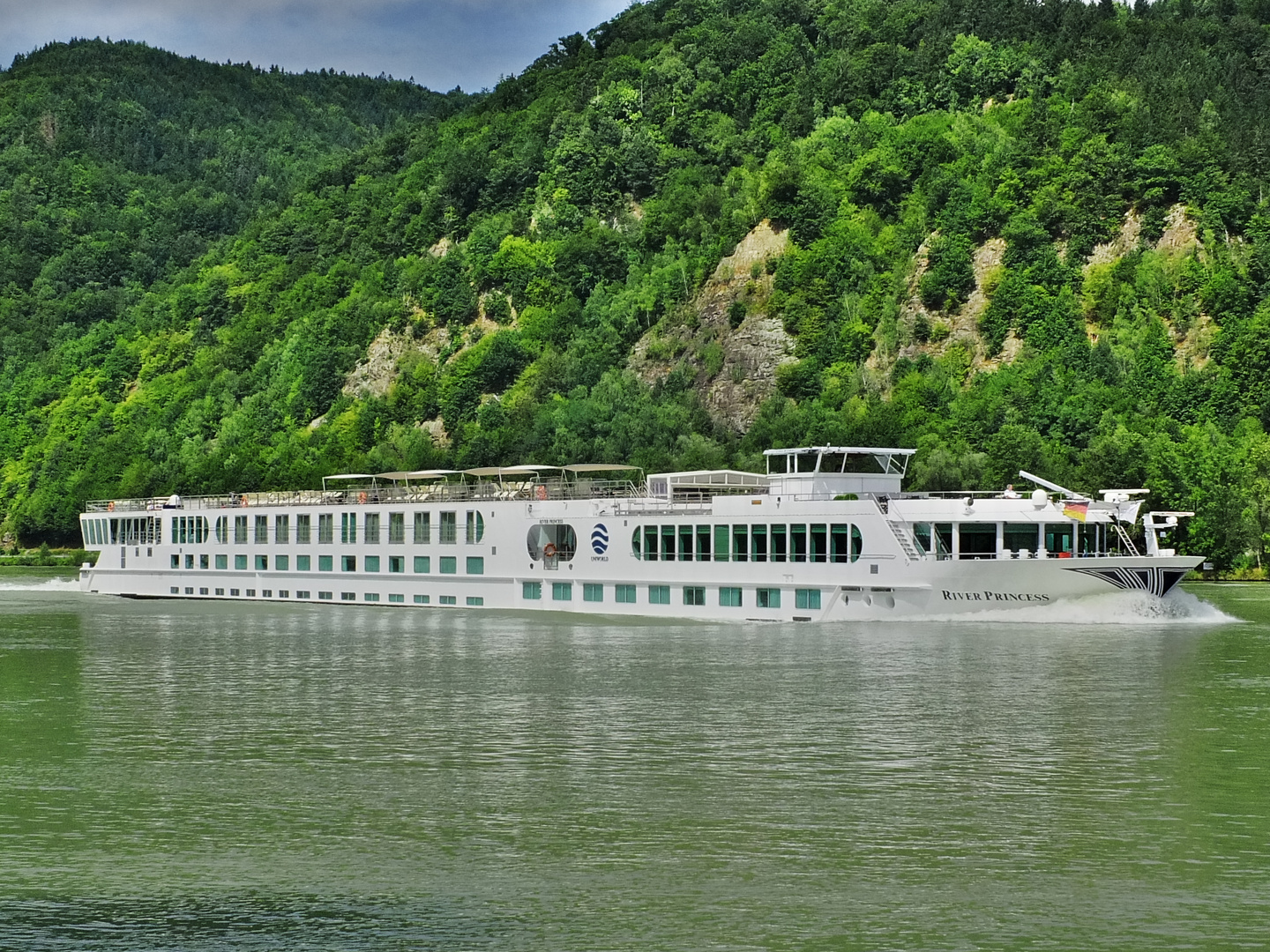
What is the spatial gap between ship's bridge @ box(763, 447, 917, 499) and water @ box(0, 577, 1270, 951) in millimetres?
15163

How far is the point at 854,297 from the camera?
491ft

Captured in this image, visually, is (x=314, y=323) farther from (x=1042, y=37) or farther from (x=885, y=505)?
(x=885, y=505)

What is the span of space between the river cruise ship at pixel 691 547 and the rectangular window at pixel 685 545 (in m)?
0.09

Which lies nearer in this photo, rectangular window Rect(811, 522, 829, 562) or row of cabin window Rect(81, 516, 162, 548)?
rectangular window Rect(811, 522, 829, 562)

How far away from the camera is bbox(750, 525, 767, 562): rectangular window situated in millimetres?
67562

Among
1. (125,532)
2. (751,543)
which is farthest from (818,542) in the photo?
(125,532)

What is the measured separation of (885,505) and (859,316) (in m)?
85.2

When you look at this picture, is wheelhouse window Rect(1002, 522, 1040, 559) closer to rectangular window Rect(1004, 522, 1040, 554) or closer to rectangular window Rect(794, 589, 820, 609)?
rectangular window Rect(1004, 522, 1040, 554)

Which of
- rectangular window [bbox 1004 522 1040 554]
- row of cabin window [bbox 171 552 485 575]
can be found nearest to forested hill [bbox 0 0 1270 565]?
row of cabin window [bbox 171 552 485 575]

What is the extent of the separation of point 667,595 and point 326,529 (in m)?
24.7

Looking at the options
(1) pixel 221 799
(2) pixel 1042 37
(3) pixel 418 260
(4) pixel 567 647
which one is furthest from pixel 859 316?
(1) pixel 221 799

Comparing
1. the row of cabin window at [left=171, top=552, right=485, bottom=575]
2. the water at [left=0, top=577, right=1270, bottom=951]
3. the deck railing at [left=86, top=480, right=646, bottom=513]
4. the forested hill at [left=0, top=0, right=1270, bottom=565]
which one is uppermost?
the forested hill at [left=0, top=0, right=1270, bottom=565]

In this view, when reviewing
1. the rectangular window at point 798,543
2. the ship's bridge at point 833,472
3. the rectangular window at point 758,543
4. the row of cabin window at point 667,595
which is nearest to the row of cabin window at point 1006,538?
the ship's bridge at point 833,472

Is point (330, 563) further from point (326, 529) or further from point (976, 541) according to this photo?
point (976, 541)
